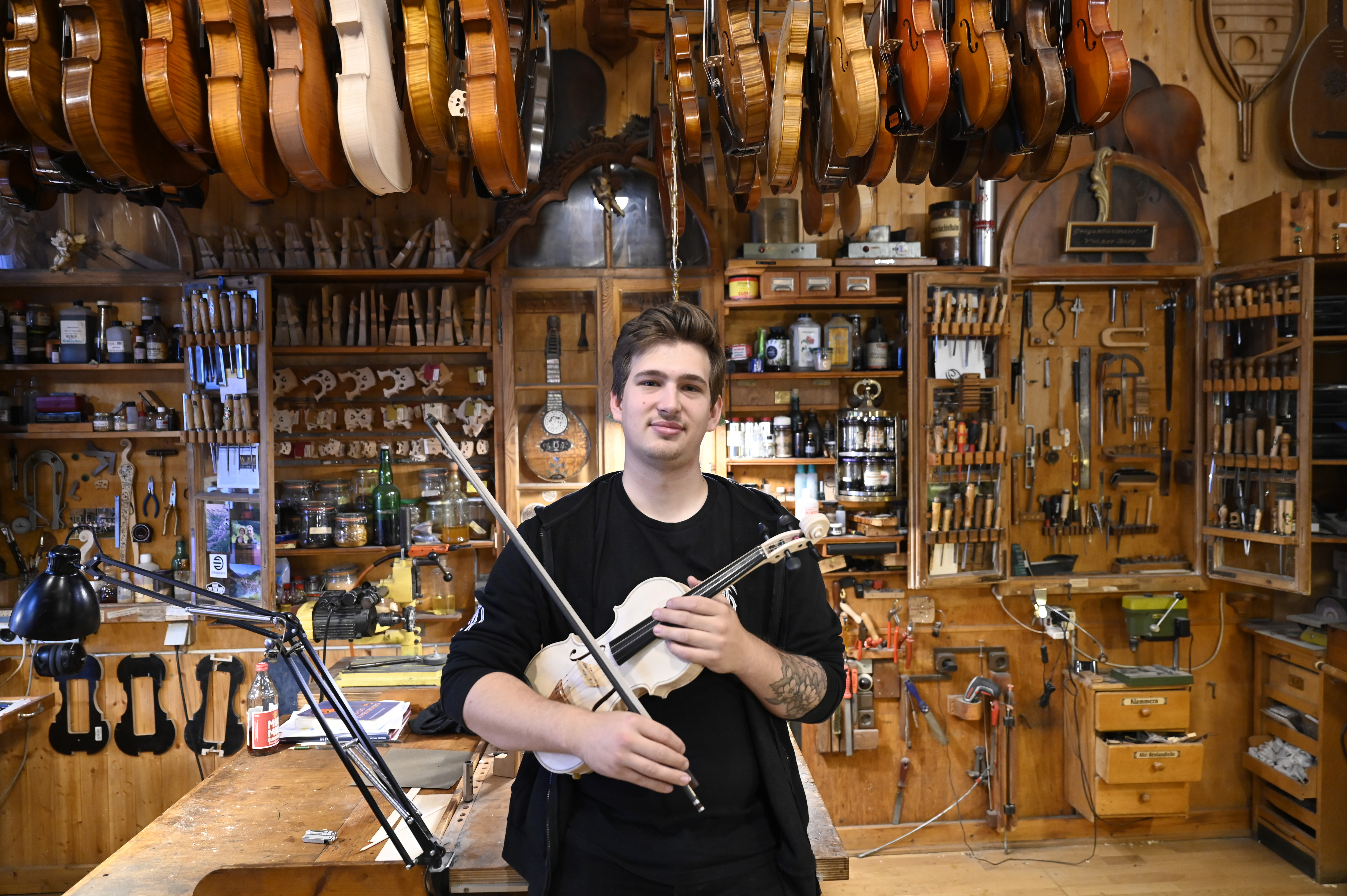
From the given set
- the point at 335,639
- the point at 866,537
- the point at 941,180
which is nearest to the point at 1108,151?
the point at 941,180

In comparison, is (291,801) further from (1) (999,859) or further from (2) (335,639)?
(1) (999,859)

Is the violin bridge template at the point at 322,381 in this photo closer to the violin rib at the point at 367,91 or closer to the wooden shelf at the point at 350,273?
the wooden shelf at the point at 350,273

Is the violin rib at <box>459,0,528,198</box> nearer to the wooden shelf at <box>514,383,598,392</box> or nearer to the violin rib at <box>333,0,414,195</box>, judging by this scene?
the violin rib at <box>333,0,414,195</box>

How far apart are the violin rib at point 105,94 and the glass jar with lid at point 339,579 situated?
6.85 ft

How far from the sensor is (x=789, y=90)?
2.00 meters

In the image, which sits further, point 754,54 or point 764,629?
point 754,54

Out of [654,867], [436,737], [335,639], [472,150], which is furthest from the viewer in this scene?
[335,639]

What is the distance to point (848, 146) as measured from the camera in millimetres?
2006

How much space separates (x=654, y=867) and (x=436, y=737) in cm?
130

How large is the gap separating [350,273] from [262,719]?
200 cm

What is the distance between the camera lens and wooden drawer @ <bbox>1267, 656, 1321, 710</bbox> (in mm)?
3510

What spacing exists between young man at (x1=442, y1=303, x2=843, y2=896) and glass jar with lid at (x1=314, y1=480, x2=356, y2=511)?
2.56m

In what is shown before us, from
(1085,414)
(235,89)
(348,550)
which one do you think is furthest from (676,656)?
(1085,414)

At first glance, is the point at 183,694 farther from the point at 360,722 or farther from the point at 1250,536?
the point at 1250,536
